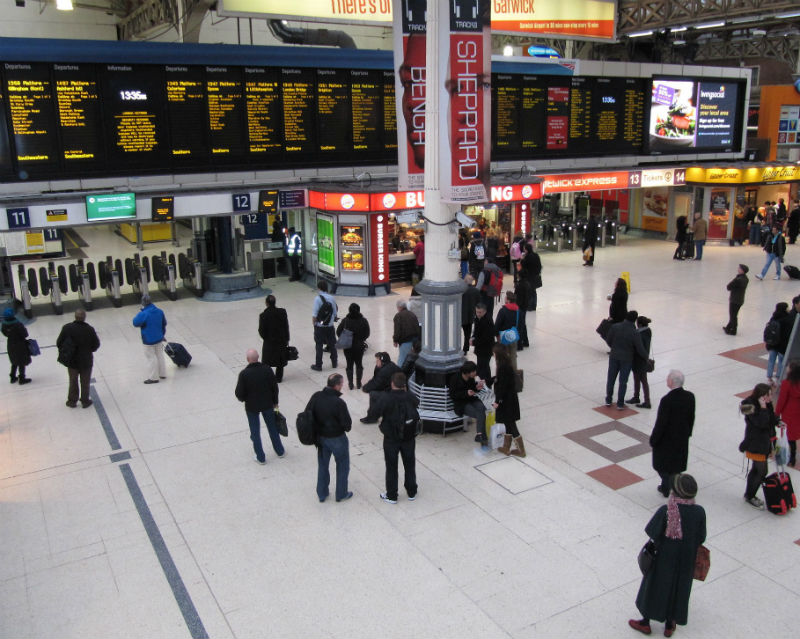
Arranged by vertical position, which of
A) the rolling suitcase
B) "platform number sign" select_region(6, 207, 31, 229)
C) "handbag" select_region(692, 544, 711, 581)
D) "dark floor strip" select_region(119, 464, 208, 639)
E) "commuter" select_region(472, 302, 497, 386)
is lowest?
"dark floor strip" select_region(119, 464, 208, 639)

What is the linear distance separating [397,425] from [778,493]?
3861 millimetres

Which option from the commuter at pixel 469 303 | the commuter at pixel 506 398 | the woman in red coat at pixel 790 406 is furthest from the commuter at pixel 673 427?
the commuter at pixel 469 303

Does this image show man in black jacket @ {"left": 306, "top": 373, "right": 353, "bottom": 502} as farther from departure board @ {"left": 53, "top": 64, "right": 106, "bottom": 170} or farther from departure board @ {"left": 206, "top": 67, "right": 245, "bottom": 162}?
departure board @ {"left": 206, "top": 67, "right": 245, "bottom": 162}

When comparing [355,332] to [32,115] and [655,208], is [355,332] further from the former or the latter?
[655,208]

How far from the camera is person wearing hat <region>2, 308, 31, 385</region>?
36.3ft

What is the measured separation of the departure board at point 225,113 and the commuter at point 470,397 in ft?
31.5

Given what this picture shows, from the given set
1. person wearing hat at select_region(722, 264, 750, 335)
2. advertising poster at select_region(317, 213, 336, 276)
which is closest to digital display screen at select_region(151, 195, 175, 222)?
advertising poster at select_region(317, 213, 336, 276)

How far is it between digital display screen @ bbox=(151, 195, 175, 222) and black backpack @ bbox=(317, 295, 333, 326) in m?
5.77

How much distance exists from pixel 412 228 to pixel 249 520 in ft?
44.1

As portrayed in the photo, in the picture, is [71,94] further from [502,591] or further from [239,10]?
[502,591]

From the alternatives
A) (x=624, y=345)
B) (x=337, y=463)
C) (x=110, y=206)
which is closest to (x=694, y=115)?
(x=624, y=345)

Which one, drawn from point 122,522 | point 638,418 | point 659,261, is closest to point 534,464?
point 638,418

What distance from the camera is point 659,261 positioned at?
21281 mm

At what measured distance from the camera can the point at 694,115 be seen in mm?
23594
